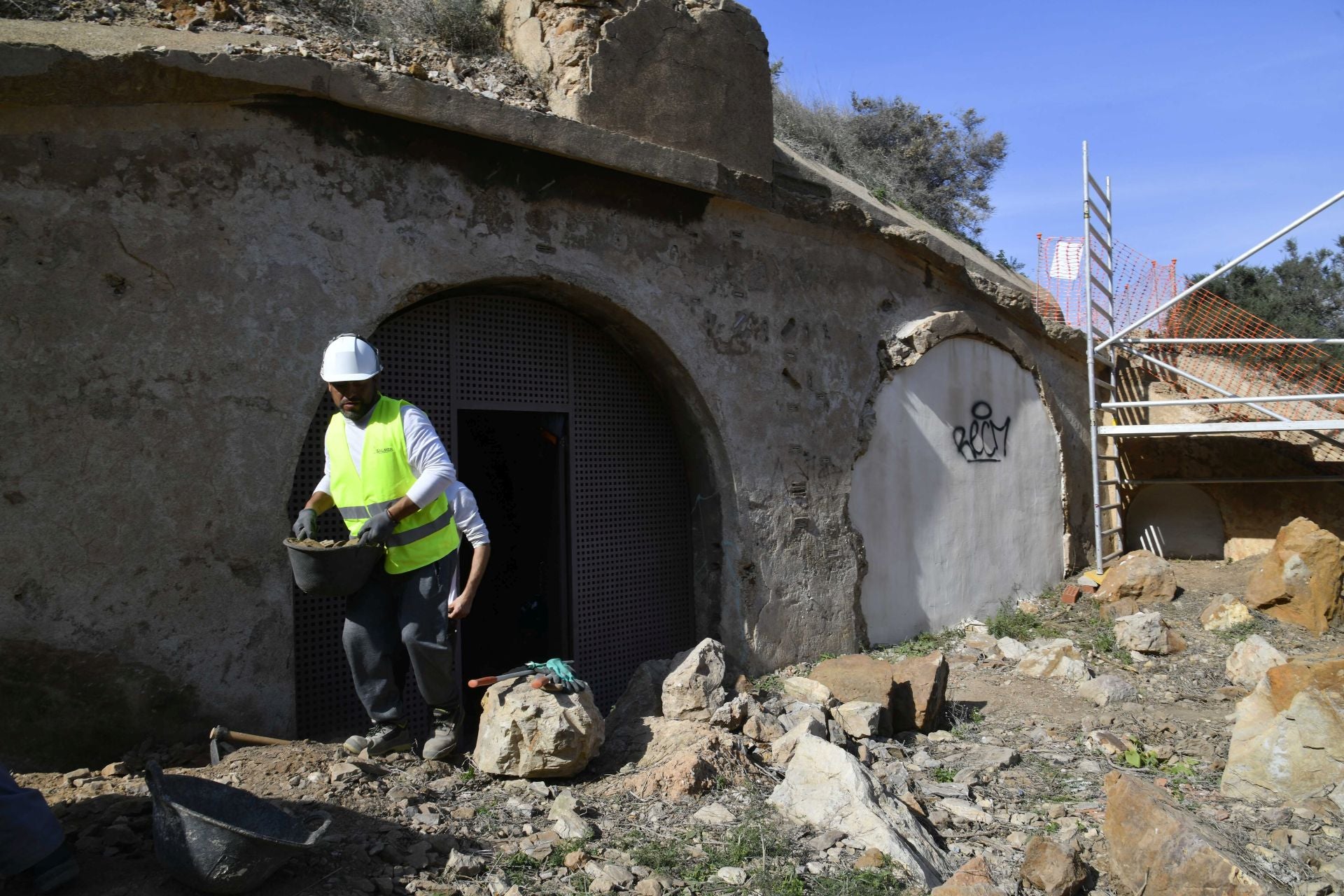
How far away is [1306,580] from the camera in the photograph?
25.5 ft

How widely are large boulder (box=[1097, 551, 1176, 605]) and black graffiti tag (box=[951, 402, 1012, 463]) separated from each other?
142 cm

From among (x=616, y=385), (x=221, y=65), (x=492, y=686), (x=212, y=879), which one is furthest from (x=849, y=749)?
(x=221, y=65)

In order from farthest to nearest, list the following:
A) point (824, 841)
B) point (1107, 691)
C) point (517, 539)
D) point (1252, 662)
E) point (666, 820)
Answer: point (517, 539) < point (1252, 662) < point (1107, 691) < point (666, 820) < point (824, 841)

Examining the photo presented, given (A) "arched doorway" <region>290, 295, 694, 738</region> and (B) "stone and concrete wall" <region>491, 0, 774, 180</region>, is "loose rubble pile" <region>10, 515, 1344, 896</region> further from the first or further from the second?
(B) "stone and concrete wall" <region>491, 0, 774, 180</region>

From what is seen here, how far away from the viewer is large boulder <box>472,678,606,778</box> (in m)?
4.16

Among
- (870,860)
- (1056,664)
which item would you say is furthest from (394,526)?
(1056,664)

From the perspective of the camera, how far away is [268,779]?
3814mm

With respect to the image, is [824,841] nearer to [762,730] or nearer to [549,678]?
[762,730]

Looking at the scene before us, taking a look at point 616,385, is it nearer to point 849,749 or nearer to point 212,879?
point 849,749

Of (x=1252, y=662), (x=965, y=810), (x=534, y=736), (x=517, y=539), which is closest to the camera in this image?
(x=534, y=736)

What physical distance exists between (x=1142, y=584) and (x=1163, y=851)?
5310 mm

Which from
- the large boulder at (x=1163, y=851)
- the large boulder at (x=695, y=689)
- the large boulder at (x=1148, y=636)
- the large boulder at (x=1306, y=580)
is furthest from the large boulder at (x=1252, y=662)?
the large boulder at (x=695, y=689)

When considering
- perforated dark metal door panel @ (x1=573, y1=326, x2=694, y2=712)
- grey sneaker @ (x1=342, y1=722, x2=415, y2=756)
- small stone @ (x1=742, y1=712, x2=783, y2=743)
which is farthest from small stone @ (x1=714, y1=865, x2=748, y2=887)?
perforated dark metal door panel @ (x1=573, y1=326, x2=694, y2=712)

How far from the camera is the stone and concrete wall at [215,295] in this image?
396 centimetres
